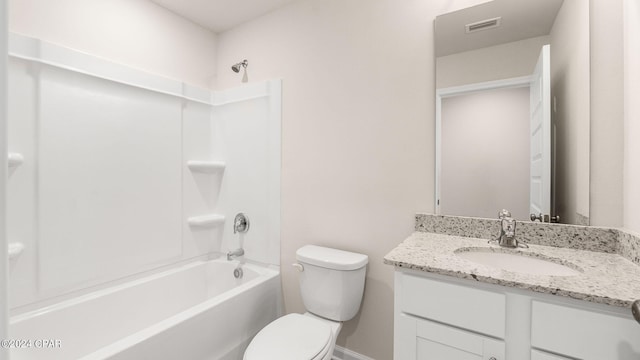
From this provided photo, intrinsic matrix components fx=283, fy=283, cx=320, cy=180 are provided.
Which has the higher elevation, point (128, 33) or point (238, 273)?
point (128, 33)

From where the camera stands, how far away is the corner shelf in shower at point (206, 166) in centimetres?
225

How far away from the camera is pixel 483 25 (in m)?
1.44

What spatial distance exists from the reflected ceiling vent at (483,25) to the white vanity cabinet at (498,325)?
1.26 meters

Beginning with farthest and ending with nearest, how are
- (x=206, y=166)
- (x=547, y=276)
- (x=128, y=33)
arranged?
(x=206, y=166), (x=128, y=33), (x=547, y=276)

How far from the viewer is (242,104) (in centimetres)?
228

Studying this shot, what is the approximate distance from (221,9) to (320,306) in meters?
2.21

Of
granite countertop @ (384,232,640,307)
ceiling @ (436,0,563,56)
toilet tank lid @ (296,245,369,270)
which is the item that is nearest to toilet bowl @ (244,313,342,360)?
toilet tank lid @ (296,245,369,270)

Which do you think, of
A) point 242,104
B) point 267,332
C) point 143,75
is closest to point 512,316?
point 267,332

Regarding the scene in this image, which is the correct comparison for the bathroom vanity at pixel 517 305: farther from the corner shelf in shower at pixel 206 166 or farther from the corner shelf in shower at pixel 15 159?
the corner shelf in shower at pixel 15 159

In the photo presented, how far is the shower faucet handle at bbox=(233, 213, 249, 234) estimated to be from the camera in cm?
223

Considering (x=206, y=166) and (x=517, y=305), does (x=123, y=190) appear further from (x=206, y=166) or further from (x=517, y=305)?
(x=517, y=305)

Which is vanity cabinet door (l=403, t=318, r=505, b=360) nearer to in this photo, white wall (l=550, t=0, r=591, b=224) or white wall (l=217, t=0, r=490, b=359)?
white wall (l=217, t=0, r=490, b=359)

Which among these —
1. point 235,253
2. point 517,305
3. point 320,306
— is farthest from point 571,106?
point 235,253

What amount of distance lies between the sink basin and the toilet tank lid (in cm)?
57
